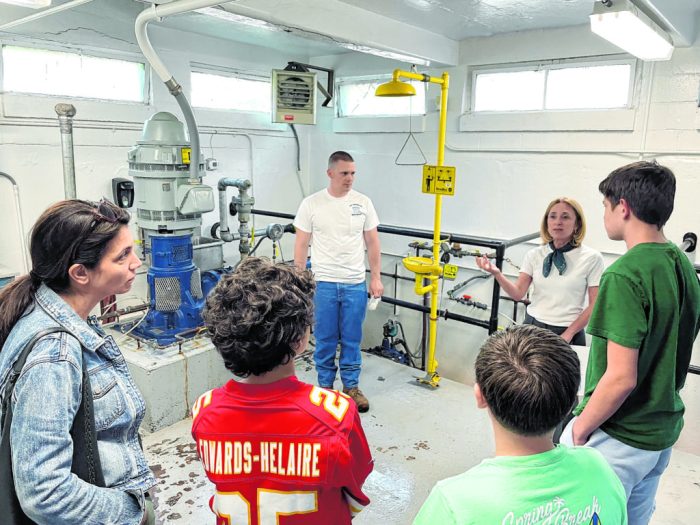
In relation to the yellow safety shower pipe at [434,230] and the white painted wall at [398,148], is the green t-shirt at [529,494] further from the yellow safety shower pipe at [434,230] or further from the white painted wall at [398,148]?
the white painted wall at [398,148]

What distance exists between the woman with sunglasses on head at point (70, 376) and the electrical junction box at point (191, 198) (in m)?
1.98

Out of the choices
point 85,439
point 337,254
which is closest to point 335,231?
point 337,254

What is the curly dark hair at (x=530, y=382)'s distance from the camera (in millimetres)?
810

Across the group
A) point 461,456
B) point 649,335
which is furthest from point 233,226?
point 649,335

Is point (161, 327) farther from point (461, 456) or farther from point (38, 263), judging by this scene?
point (38, 263)

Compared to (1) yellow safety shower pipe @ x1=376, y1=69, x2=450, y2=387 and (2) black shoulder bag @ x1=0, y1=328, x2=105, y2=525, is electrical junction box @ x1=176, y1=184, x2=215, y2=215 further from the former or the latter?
(2) black shoulder bag @ x1=0, y1=328, x2=105, y2=525

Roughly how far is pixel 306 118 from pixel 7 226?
8.11 ft

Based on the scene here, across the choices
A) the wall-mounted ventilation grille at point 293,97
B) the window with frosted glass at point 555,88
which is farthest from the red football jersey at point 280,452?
the wall-mounted ventilation grille at point 293,97

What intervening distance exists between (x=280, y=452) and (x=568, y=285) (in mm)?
1844

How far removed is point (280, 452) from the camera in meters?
0.98

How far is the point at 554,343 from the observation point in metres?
0.85

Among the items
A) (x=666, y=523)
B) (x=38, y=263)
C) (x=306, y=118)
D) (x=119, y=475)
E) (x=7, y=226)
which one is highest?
(x=306, y=118)

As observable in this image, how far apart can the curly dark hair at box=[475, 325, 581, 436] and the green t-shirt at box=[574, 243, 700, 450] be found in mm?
530

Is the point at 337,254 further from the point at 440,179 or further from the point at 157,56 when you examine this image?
the point at 157,56
